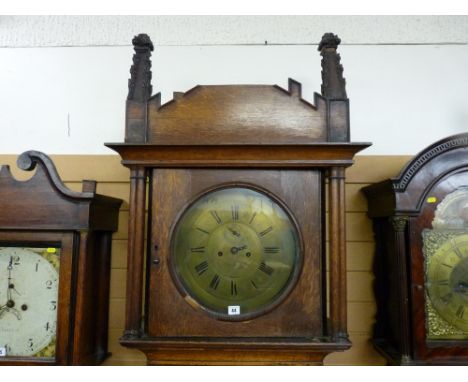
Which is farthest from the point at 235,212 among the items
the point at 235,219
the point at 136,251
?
the point at 136,251

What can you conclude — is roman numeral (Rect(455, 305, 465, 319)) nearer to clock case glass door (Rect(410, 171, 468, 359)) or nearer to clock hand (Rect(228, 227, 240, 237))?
clock case glass door (Rect(410, 171, 468, 359))

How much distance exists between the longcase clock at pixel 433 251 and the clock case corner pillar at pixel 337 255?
17 centimetres

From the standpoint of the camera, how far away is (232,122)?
3.12ft

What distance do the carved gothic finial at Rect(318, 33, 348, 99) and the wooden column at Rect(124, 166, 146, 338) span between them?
47 centimetres

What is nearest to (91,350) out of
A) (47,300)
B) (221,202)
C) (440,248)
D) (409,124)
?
(47,300)

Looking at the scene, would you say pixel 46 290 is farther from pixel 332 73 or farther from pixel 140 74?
pixel 332 73

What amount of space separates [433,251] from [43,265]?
951 millimetres

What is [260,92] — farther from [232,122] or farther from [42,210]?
[42,210]

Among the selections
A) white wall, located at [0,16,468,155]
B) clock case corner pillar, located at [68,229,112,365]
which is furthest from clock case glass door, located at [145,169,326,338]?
white wall, located at [0,16,468,155]

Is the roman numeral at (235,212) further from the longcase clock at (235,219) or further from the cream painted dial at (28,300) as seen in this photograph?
the cream painted dial at (28,300)

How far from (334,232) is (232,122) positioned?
13.6 inches

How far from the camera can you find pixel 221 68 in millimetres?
1325

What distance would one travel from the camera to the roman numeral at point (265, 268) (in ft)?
3.06

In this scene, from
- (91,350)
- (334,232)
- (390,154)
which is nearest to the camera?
(334,232)
